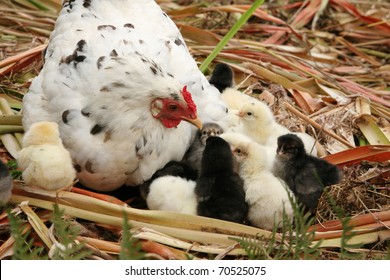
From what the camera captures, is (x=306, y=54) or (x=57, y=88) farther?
(x=306, y=54)

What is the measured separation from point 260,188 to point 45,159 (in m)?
0.96

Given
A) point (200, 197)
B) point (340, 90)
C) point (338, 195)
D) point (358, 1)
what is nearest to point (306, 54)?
point (340, 90)

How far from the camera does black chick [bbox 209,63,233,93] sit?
4113mm

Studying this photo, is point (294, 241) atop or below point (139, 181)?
atop

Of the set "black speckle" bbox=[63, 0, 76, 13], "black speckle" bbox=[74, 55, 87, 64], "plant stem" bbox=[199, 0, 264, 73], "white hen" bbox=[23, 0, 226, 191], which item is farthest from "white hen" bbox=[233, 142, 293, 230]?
"black speckle" bbox=[63, 0, 76, 13]

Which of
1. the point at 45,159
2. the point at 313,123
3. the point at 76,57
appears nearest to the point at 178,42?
the point at 76,57

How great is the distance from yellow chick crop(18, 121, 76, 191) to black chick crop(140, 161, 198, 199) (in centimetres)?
36

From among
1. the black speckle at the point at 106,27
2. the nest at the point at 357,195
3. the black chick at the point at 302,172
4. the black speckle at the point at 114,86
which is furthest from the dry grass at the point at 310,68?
the black speckle at the point at 106,27

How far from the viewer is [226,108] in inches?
148

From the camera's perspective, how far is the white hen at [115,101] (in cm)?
328

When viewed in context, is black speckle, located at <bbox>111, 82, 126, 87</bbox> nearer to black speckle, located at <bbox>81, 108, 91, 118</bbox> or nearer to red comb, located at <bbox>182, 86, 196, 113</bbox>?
black speckle, located at <bbox>81, 108, 91, 118</bbox>

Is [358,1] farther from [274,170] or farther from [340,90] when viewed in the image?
[274,170]

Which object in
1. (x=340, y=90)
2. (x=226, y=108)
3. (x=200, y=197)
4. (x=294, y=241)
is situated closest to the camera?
(x=294, y=241)

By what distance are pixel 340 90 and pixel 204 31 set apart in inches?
40.0
